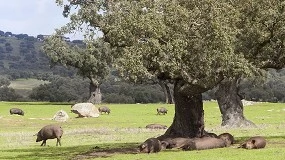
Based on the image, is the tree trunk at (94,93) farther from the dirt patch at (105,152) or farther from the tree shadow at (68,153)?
the dirt patch at (105,152)

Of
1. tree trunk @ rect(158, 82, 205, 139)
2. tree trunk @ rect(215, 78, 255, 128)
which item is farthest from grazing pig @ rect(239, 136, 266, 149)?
tree trunk @ rect(215, 78, 255, 128)

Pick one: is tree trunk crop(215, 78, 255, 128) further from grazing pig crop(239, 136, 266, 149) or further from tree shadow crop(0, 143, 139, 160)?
grazing pig crop(239, 136, 266, 149)

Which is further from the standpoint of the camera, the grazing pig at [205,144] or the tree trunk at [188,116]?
the tree trunk at [188,116]

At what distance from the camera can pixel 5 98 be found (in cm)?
16075

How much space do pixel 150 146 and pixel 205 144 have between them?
3633 mm

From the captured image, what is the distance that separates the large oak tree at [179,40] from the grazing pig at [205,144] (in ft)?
12.7

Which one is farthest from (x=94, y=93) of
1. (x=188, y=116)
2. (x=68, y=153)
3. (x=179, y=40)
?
(x=179, y=40)

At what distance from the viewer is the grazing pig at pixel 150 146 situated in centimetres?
3100

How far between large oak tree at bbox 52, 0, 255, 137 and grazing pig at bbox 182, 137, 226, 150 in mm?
3878

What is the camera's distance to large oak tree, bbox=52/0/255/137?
27.9m

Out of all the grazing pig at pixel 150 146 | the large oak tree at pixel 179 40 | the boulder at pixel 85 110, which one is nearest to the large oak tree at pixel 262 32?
the large oak tree at pixel 179 40

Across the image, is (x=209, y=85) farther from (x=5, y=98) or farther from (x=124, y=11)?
(x=5, y=98)

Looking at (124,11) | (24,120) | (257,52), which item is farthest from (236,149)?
(24,120)

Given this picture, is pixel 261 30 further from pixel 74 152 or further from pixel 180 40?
pixel 74 152
